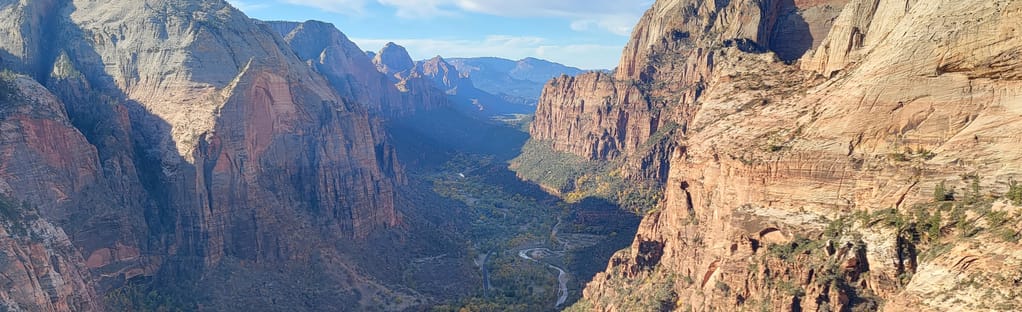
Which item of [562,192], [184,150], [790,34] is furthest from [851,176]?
[562,192]

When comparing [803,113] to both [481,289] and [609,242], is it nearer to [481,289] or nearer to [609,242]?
[481,289]

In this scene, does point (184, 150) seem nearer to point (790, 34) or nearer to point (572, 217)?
point (572, 217)

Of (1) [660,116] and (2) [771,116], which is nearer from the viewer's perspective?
(2) [771,116]

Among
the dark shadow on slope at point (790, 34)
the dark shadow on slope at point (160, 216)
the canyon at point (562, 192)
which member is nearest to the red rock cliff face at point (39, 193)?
the canyon at point (562, 192)

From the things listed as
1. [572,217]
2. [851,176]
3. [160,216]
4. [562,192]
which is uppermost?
[851,176]

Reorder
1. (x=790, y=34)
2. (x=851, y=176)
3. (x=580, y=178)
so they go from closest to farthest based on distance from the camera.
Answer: (x=851, y=176), (x=790, y=34), (x=580, y=178)

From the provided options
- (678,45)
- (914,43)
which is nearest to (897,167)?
(914,43)

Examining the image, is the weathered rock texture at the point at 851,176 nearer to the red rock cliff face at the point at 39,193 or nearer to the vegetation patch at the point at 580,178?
the red rock cliff face at the point at 39,193
